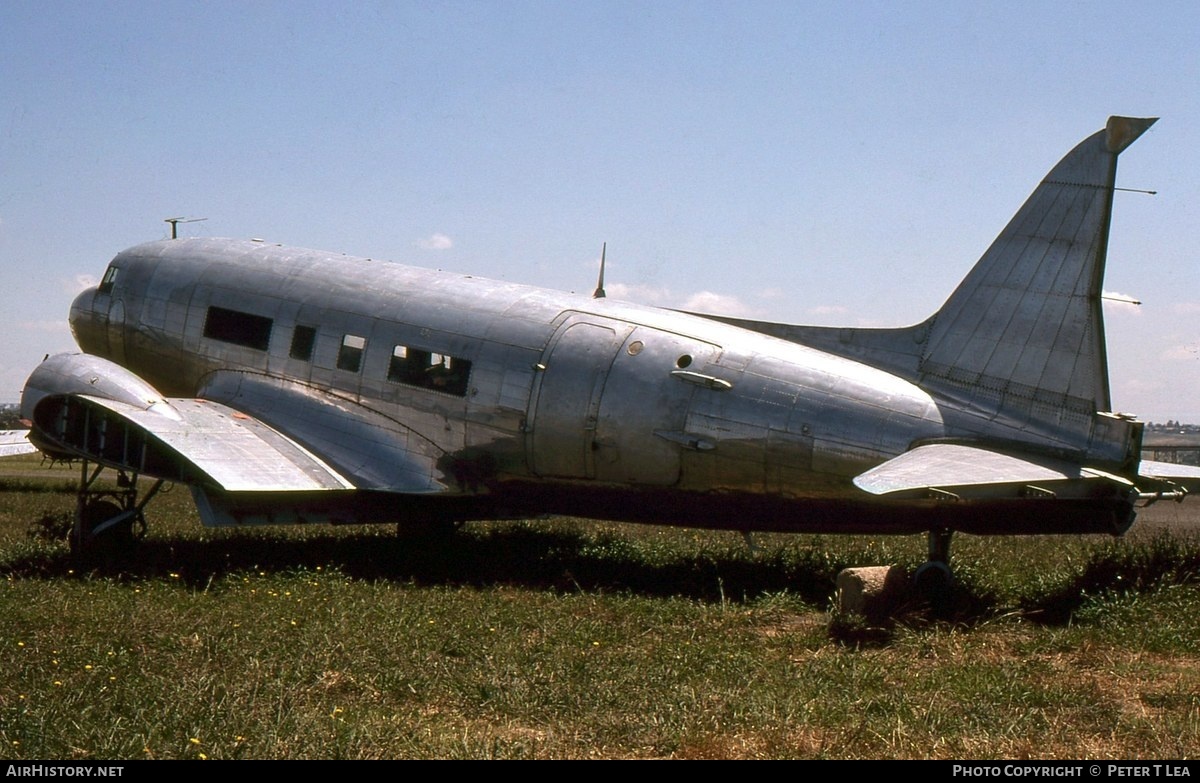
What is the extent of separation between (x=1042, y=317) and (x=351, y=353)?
940 centimetres

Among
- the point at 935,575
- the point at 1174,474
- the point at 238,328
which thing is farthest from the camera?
the point at 238,328

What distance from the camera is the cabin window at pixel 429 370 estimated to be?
15.6 meters

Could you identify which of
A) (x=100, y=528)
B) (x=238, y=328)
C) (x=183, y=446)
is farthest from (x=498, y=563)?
(x=238, y=328)

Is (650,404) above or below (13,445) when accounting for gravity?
above

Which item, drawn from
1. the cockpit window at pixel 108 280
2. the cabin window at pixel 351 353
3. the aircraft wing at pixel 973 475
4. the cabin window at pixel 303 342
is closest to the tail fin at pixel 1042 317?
the aircraft wing at pixel 973 475

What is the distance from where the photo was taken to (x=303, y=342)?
16938 mm

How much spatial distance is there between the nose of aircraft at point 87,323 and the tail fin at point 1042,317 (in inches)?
538

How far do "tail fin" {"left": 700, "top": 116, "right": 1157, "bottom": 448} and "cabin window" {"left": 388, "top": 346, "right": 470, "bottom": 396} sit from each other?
591 centimetres

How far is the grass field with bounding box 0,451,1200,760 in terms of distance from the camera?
7070 mm

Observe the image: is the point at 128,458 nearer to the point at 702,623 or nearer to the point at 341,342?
the point at 341,342

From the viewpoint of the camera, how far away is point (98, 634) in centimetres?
1016

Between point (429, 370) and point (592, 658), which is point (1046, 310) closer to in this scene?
point (592, 658)

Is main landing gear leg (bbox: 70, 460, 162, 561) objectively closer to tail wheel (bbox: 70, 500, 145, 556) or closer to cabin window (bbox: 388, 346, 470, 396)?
tail wheel (bbox: 70, 500, 145, 556)
